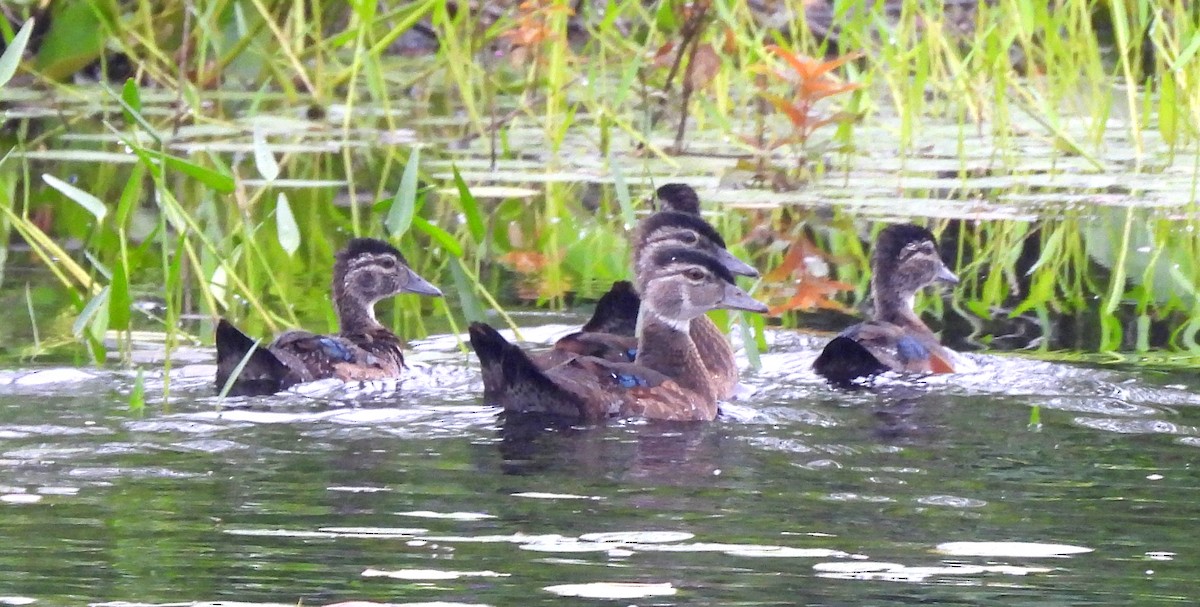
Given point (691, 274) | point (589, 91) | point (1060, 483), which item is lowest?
point (1060, 483)

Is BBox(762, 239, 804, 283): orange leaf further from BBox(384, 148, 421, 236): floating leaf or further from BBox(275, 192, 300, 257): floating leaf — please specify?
BBox(275, 192, 300, 257): floating leaf

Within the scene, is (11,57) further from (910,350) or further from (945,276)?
(945,276)

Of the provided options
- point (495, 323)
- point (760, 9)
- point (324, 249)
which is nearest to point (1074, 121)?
point (760, 9)

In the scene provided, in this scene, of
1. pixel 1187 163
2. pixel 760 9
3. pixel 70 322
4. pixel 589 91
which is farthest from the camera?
pixel 760 9

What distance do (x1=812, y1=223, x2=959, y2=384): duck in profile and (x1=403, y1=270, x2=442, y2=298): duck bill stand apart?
5.72ft

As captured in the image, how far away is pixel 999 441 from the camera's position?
665cm

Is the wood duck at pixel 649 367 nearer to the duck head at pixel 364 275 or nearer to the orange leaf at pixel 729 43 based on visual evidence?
the duck head at pixel 364 275

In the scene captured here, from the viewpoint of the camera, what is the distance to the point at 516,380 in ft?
23.2

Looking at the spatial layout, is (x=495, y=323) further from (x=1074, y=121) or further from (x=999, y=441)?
(x=1074, y=121)

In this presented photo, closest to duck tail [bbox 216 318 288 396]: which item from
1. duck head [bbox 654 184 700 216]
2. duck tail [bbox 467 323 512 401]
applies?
duck tail [bbox 467 323 512 401]

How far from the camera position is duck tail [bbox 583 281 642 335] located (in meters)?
8.64

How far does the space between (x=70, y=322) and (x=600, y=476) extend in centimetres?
344

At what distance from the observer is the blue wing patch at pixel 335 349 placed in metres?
7.75

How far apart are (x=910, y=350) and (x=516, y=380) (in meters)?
1.91
